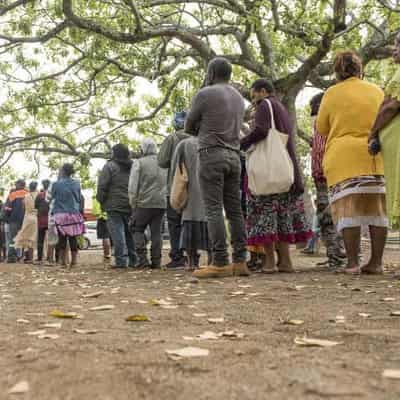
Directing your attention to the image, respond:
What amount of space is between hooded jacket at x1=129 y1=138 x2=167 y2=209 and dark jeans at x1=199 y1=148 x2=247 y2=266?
2642 mm

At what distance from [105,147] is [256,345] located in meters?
18.1

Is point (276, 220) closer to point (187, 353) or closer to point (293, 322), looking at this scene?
point (293, 322)

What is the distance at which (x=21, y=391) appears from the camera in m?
2.27

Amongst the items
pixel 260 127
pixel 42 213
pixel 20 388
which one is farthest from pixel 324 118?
pixel 42 213

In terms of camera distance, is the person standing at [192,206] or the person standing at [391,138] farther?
the person standing at [192,206]

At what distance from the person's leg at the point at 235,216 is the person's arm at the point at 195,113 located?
0.47 metres

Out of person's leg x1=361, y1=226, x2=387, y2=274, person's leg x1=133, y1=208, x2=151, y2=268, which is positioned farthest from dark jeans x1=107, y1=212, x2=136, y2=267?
person's leg x1=361, y1=226, x2=387, y2=274

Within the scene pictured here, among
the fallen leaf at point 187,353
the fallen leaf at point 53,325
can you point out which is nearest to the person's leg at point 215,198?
the fallen leaf at point 53,325

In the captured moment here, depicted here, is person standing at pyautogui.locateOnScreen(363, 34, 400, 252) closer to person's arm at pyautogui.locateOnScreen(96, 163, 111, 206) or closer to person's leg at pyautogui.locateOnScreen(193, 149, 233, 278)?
person's leg at pyautogui.locateOnScreen(193, 149, 233, 278)

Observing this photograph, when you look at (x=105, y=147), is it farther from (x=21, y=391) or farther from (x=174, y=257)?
(x=21, y=391)

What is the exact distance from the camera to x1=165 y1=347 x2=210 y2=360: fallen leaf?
2764 mm

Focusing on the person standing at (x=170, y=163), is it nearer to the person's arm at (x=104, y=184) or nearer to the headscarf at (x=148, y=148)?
the headscarf at (x=148, y=148)

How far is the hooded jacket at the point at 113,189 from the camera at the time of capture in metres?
10.2

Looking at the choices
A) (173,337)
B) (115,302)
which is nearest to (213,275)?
(115,302)
